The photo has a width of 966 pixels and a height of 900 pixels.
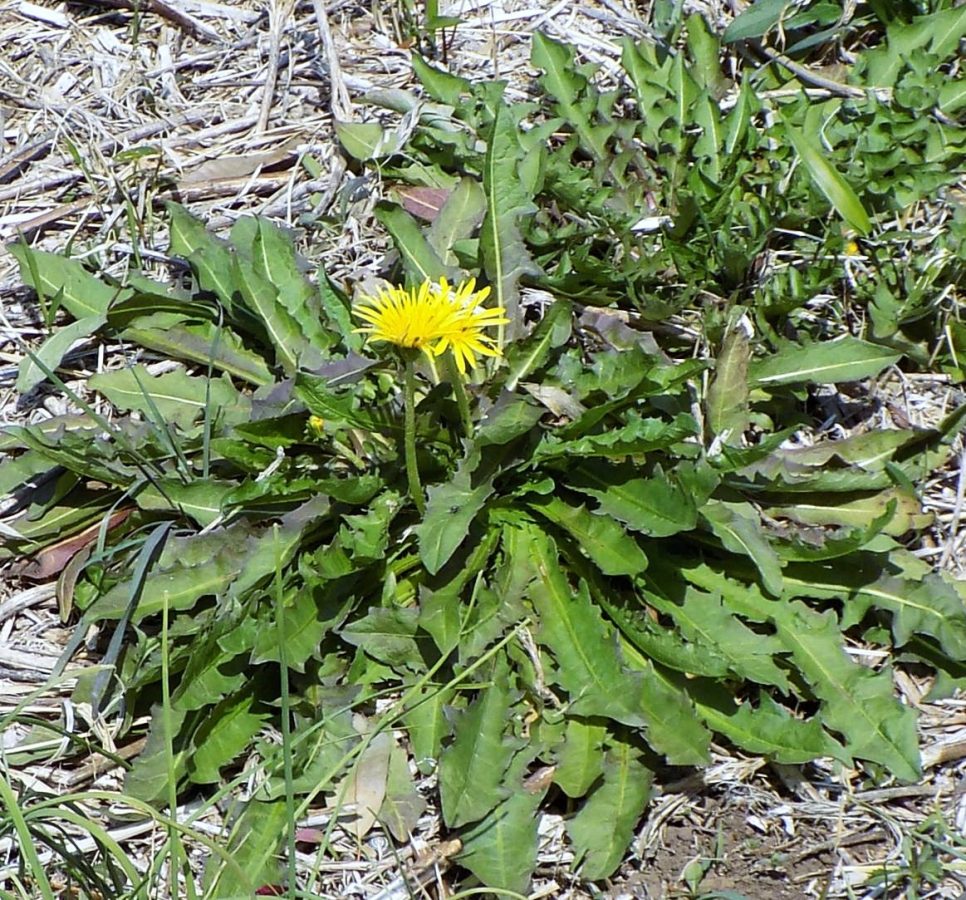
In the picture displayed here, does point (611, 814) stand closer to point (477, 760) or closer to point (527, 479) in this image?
point (477, 760)

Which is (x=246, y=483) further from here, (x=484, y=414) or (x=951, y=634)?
(x=951, y=634)

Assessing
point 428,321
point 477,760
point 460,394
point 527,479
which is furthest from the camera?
point 527,479

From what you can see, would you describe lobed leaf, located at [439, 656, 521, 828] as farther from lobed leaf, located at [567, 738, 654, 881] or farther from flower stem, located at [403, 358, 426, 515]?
flower stem, located at [403, 358, 426, 515]

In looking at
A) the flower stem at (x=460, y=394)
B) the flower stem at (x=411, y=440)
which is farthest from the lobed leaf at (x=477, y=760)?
the flower stem at (x=460, y=394)

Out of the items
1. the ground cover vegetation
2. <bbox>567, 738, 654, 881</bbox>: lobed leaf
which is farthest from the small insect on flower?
<bbox>567, 738, 654, 881</bbox>: lobed leaf

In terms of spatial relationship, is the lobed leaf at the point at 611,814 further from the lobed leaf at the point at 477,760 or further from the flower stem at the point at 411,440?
the flower stem at the point at 411,440

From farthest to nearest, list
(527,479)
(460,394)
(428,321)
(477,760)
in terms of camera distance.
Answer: (527,479) < (460,394) < (477,760) < (428,321)

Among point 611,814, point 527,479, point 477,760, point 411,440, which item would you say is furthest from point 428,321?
point 611,814
